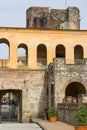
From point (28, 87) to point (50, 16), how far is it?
1567cm

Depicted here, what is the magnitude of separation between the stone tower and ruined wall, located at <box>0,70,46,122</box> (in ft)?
42.9

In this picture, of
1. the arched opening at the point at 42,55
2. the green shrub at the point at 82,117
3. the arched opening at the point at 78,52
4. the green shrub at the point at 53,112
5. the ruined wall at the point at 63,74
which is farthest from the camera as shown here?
the arched opening at the point at 78,52

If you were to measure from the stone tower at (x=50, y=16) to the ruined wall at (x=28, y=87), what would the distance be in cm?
1307

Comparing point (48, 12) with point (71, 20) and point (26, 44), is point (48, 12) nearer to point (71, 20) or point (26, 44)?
point (71, 20)

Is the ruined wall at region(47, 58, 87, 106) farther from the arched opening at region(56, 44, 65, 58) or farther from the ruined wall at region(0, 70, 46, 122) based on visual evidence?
the arched opening at region(56, 44, 65, 58)

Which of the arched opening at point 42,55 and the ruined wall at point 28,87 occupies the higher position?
the arched opening at point 42,55

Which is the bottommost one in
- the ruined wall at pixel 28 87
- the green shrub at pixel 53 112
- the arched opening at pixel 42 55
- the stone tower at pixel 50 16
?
the green shrub at pixel 53 112

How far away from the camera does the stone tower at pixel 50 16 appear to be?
1799 inches

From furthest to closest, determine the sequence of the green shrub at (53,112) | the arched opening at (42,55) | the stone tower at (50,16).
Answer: the stone tower at (50,16), the arched opening at (42,55), the green shrub at (53,112)

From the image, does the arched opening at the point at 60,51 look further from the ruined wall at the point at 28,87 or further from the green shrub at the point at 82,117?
the green shrub at the point at 82,117

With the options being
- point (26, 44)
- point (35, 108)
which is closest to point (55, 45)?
point (26, 44)

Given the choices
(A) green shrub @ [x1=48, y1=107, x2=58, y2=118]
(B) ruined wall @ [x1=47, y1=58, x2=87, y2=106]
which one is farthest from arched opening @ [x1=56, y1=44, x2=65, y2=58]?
(A) green shrub @ [x1=48, y1=107, x2=58, y2=118]

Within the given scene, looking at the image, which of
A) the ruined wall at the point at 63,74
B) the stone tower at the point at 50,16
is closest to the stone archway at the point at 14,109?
the ruined wall at the point at 63,74

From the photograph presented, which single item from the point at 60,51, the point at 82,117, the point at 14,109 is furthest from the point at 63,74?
the point at 14,109
